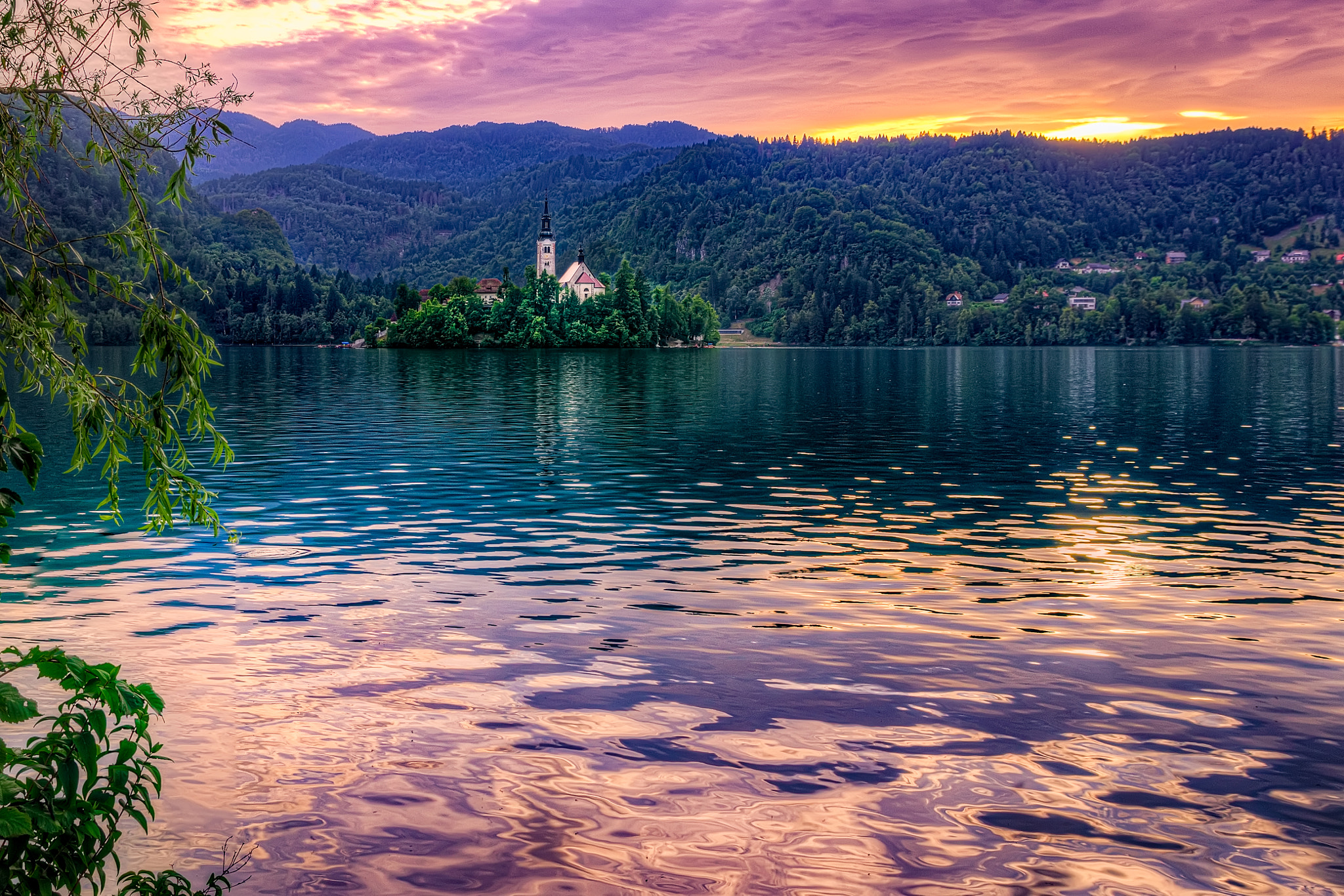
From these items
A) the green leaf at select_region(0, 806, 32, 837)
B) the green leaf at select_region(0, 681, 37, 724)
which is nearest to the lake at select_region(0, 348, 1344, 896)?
the green leaf at select_region(0, 806, 32, 837)

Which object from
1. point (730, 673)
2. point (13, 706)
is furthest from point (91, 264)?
point (730, 673)

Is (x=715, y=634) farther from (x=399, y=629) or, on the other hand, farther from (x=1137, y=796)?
(x=1137, y=796)

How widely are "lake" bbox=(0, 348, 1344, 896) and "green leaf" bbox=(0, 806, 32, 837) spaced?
3547 mm

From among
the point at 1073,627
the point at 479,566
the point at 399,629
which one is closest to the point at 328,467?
the point at 479,566

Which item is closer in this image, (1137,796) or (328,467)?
(1137,796)

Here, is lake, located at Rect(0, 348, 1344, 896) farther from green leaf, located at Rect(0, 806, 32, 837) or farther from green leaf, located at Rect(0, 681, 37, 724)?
green leaf, located at Rect(0, 681, 37, 724)

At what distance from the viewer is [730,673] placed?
15141 millimetres

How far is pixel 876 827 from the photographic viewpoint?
1015 cm

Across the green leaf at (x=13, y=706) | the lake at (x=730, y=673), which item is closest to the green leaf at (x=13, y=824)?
the green leaf at (x=13, y=706)

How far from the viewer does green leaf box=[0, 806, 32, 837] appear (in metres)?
5.91

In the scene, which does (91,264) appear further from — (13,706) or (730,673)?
(730,673)

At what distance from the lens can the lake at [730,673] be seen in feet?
32.0

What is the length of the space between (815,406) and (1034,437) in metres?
23.4

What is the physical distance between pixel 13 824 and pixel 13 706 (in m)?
0.69
